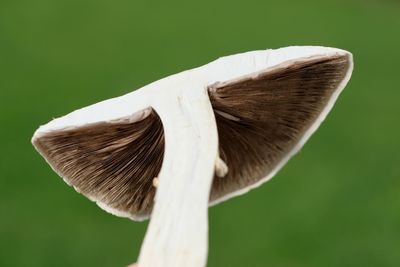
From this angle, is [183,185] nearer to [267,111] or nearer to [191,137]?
[191,137]

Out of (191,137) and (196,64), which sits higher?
(191,137)

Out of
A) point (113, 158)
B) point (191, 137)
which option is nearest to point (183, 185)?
point (191, 137)

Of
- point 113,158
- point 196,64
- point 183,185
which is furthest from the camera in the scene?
point 196,64

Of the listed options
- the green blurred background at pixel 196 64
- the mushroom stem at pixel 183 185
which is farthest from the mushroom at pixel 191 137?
the green blurred background at pixel 196 64

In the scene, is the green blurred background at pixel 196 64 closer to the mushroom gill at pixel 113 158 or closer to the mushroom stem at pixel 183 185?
the mushroom gill at pixel 113 158

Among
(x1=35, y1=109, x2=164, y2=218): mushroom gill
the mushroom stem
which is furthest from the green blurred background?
the mushroom stem

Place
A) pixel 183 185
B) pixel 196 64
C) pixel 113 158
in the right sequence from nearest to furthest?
pixel 183 185
pixel 113 158
pixel 196 64

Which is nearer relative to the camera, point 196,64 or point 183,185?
point 183,185

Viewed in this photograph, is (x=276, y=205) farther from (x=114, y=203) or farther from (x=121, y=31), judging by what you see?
(x=121, y=31)
